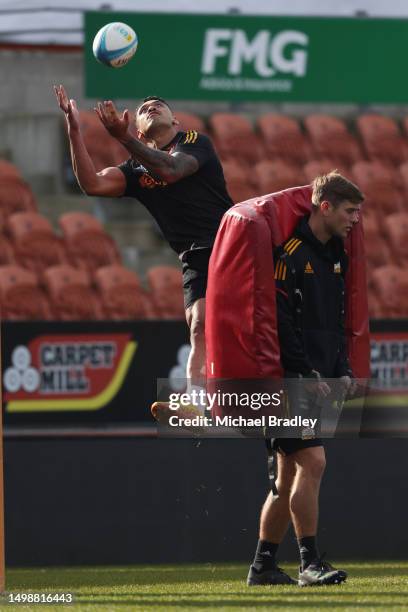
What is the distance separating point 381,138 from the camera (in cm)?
1452

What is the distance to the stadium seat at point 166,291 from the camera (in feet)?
38.9

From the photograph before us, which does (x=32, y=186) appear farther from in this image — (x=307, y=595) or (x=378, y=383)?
(x=307, y=595)

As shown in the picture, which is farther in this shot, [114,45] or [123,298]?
[123,298]

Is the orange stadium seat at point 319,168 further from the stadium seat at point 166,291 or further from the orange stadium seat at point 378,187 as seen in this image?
the stadium seat at point 166,291

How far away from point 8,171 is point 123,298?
2.04m

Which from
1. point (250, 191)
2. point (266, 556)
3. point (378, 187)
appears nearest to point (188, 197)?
point (266, 556)

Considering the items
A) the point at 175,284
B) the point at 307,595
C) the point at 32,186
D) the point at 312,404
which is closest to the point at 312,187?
the point at 312,404

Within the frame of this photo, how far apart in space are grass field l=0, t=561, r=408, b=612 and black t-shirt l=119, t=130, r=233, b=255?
5.48ft

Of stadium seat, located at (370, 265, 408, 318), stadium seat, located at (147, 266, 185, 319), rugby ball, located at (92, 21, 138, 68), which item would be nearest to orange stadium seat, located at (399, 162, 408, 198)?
stadium seat, located at (370, 265, 408, 318)

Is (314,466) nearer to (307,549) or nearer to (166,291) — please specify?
(307,549)

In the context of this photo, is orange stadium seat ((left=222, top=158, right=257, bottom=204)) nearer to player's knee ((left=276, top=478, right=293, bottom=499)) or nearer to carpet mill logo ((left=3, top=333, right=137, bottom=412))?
carpet mill logo ((left=3, top=333, right=137, bottom=412))

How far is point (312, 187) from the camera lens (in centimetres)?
598

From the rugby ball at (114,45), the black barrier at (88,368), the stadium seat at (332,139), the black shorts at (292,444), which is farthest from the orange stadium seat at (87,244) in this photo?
the black shorts at (292,444)

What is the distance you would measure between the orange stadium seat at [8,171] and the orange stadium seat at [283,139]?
108 inches
